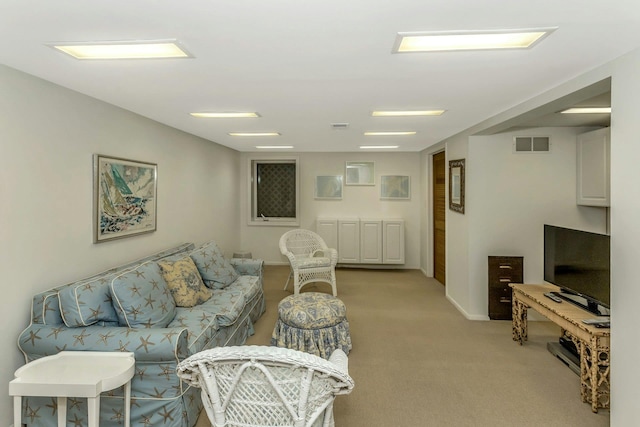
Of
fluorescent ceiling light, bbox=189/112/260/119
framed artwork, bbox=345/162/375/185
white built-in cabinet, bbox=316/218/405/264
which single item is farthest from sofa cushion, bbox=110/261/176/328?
framed artwork, bbox=345/162/375/185

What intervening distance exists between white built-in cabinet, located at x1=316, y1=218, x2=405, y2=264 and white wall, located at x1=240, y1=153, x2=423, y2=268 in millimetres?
309

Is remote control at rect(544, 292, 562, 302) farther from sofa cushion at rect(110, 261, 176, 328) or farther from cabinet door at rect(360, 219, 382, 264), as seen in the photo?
cabinet door at rect(360, 219, 382, 264)

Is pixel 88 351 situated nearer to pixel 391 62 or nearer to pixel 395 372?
pixel 395 372

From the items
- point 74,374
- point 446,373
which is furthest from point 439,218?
point 74,374

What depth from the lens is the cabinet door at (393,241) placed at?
6938 mm

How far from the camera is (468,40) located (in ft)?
5.91

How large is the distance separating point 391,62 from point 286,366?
5.53 ft

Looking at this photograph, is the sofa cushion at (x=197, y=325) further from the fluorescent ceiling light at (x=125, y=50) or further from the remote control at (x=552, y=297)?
the remote control at (x=552, y=297)

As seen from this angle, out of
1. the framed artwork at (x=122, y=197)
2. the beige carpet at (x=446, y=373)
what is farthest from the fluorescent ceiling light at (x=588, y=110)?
the framed artwork at (x=122, y=197)

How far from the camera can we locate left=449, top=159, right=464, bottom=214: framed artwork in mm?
4586

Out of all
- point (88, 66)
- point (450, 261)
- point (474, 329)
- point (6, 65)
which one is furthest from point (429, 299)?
point (6, 65)

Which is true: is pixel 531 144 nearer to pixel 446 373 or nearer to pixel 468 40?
pixel 446 373

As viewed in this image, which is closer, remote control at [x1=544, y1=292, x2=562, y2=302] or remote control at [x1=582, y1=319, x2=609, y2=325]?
remote control at [x1=582, y1=319, x2=609, y2=325]

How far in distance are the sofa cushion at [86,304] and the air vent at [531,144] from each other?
4.37m
